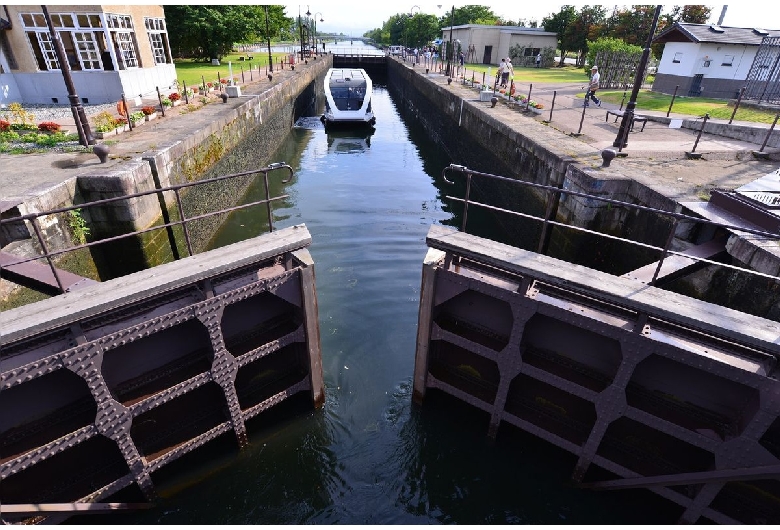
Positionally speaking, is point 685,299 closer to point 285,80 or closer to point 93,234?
point 93,234

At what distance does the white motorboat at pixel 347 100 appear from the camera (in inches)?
984

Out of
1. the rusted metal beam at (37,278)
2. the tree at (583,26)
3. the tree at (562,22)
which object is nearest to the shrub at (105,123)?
the rusted metal beam at (37,278)

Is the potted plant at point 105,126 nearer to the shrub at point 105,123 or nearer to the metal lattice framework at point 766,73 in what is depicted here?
the shrub at point 105,123

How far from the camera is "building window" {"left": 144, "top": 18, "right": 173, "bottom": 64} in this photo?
69.1 ft

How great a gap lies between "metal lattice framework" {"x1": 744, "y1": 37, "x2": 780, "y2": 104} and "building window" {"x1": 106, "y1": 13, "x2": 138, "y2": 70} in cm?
2972

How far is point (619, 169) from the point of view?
9227mm

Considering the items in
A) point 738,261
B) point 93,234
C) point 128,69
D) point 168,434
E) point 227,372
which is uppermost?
point 128,69

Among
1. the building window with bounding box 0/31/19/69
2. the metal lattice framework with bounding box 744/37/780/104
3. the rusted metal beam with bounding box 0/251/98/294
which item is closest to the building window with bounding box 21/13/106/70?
the building window with bounding box 0/31/19/69

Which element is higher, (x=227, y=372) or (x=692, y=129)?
(x=692, y=129)

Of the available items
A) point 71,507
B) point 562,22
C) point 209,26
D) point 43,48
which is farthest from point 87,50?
point 562,22

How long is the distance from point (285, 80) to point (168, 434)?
25280 millimetres

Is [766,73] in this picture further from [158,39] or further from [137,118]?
[158,39]

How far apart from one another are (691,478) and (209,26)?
42.9 metres

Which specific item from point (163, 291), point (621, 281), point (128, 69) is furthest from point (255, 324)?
point (128, 69)
